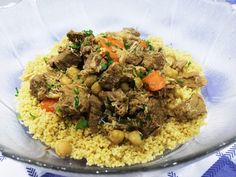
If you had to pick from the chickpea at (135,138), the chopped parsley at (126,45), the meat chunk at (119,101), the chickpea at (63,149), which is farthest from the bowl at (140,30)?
the chopped parsley at (126,45)

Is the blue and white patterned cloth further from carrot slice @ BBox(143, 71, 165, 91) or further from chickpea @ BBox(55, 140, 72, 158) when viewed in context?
carrot slice @ BBox(143, 71, 165, 91)

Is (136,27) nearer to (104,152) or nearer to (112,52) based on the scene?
(112,52)

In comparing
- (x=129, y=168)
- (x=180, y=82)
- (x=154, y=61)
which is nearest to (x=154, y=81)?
(x=154, y=61)

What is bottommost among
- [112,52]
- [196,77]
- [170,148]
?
[170,148]

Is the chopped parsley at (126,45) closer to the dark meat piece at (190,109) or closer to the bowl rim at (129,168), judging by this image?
the dark meat piece at (190,109)

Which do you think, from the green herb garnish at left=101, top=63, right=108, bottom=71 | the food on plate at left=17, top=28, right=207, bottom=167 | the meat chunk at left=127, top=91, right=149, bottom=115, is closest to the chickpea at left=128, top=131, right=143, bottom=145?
the food on plate at left=17, top=28, right=207, bottom=167

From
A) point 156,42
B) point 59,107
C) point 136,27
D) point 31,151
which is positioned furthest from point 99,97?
point 136,27
